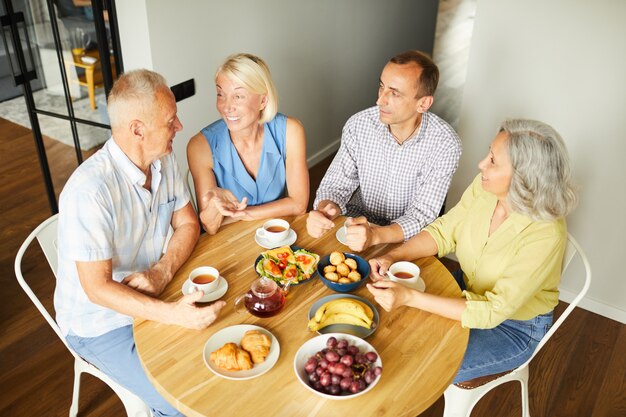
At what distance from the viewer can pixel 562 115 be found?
268 centimetres

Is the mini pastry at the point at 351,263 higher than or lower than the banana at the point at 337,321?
higher

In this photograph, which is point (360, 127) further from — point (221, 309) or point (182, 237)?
point (221, 309)

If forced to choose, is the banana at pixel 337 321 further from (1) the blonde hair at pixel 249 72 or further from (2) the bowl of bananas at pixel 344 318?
(1) the blonde hair at pixel 249 72

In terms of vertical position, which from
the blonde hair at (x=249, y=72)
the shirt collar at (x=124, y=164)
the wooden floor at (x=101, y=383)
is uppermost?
the blonde hair at (x=249, y=72)

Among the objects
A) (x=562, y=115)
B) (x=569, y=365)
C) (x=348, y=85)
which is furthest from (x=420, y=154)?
(x=348, y=85)

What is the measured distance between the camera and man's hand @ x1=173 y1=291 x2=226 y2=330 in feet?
4.99

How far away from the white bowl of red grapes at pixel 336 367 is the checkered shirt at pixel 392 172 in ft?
2.58

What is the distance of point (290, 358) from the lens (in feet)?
4.75

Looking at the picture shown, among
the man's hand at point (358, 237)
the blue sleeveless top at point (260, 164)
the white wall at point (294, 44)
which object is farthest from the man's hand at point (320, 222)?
the white wall at point (294, 44)

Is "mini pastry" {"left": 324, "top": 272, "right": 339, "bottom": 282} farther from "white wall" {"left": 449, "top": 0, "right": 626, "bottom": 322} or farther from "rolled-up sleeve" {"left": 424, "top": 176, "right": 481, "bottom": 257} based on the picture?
"white wall" {"left": 449, "top": 0, "right": 626, "bottom": 322}

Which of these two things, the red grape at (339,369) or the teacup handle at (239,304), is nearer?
the red grape at (339,369)

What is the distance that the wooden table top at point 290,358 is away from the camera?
4.32 feet

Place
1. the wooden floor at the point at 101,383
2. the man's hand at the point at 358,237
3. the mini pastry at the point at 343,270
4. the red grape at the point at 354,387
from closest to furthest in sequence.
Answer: the red grape at the point at 354,387 < the mini pastry at the point at 343,270 < the man's hand at the point at 358,237 < the wooden floor at the point at 101,383

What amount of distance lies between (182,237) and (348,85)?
113 inches
